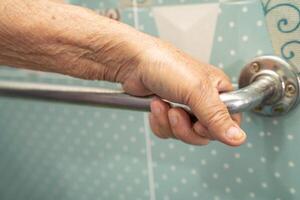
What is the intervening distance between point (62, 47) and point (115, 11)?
14 cm

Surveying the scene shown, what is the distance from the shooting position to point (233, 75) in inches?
17.8

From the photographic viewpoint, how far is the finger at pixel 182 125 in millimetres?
381

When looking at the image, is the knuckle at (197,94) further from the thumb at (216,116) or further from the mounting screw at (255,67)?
the mounting screw at (255,67)

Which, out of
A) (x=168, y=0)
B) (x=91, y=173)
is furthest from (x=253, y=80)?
(x=91, y=173)

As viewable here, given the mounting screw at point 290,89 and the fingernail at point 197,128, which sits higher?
the mounting screw at point 290,89

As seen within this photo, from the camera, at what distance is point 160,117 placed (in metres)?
0.40

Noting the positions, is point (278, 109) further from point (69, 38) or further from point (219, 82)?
point (69, 38)

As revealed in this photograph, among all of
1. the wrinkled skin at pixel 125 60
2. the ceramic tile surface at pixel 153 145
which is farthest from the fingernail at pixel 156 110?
the ceramic tile surface at pixel 153 145

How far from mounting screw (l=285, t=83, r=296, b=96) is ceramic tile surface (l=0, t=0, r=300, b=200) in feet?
0.09

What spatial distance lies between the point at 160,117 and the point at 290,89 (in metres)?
0.13

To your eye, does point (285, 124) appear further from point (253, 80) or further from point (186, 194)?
point (186, 194)

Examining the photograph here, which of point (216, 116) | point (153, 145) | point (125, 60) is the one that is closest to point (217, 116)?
point (216, 116)

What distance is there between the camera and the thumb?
0.34 m

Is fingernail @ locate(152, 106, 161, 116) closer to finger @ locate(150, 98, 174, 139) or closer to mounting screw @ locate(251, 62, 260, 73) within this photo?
finger @ locate(150, 98, 174, 139)
